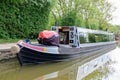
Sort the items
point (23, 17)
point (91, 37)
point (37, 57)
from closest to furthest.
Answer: point (37, 57) < point (23, 17) < point (91, 37)

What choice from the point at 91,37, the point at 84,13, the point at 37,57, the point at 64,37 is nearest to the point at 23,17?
the point at 64,37

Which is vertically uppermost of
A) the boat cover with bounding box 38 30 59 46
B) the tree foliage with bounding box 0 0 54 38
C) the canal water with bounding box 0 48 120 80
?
the tree foliage with bounding box 0 0 54 38

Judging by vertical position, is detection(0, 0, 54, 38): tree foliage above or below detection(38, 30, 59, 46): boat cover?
above

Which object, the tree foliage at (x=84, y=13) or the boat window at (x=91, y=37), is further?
the tree foliage at (x=84, y=13)

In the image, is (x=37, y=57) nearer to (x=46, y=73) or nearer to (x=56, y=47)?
(x=46, y=73)

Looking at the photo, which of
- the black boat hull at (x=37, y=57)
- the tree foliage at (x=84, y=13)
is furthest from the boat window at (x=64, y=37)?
the tree foliage at (x=84, y=13)

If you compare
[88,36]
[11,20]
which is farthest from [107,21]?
[11,20]

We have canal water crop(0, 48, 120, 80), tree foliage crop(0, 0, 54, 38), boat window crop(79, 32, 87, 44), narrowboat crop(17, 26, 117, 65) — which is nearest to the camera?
canal water crop(0, 48, 120, 80)

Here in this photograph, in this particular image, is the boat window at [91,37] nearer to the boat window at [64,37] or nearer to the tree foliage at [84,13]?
the boat window at [64,37]

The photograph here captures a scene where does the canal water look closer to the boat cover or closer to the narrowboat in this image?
the narrowboat

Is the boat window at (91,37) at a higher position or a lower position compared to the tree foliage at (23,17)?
lower

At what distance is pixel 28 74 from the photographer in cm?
762

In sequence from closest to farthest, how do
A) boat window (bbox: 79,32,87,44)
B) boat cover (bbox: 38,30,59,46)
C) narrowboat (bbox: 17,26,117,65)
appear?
narrowboat (bbox: 17,26,117,65) < boat cover (bbox: 38,30,59,46) < boat window (bbox: 79,32,87,44)

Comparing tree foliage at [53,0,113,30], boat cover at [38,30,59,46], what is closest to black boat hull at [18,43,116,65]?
boat cover at [38,30,59,46]
